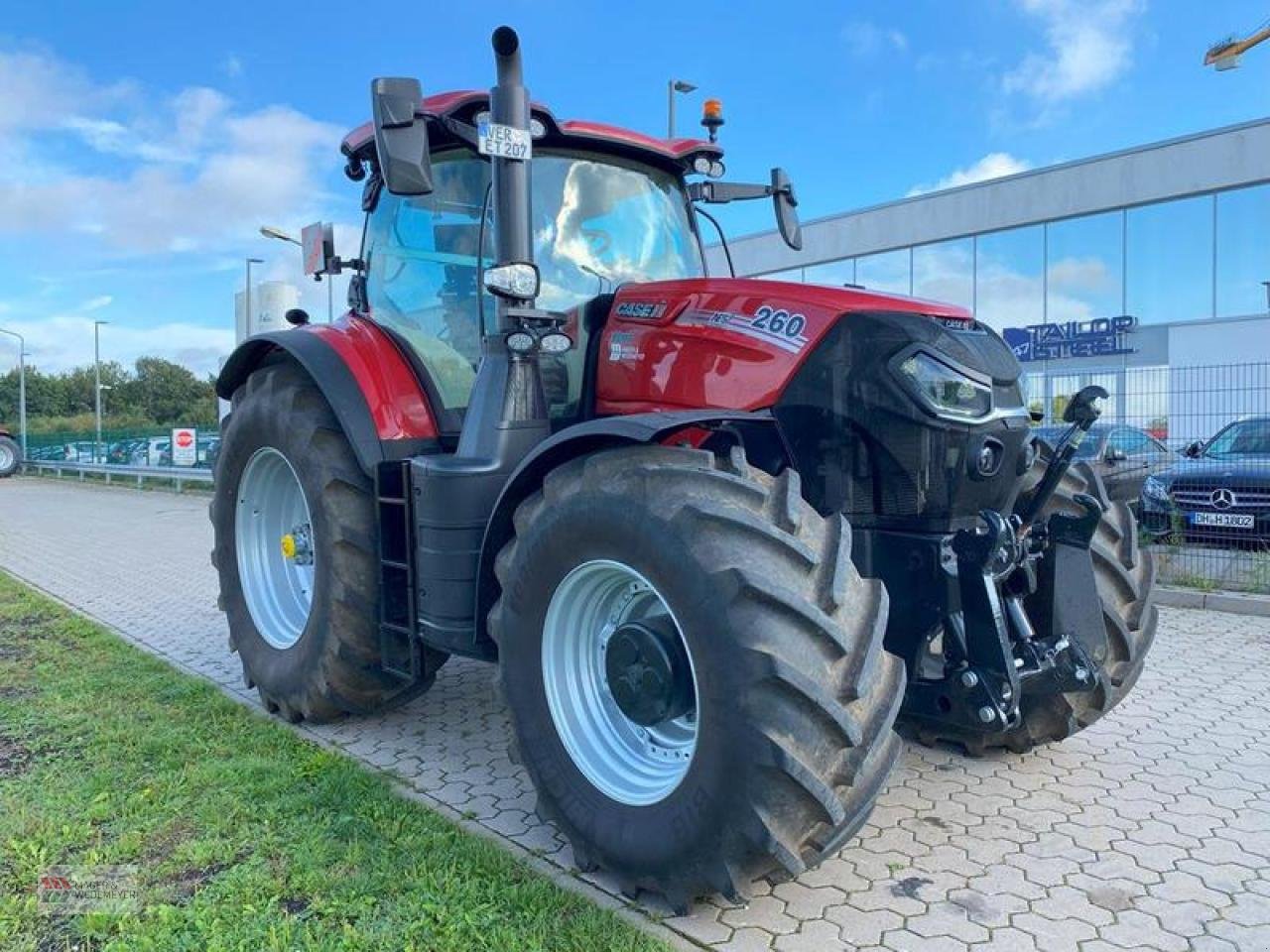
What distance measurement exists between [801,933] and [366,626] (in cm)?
231

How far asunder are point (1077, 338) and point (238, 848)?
2077 cm

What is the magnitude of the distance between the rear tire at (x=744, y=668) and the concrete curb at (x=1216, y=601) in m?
6.13

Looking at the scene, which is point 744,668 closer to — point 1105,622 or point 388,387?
point 1105,622

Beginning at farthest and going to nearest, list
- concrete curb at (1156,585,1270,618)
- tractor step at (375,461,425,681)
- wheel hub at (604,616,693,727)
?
concrete curb at (1156,585,1270,618) → tractor step at (375,461,425,681) → wheel hub at (604,616,693,727)

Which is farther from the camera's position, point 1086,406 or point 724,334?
point 1086,406

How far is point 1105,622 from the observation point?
3.80 m

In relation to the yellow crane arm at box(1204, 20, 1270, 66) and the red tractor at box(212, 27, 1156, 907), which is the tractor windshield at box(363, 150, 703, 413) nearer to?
the red tractor at box(212, 27, 1156, 907)

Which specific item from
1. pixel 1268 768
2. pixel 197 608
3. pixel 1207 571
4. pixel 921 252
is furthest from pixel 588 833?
pixel 921 252

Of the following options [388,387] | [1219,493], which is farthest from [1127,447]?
[388,387]

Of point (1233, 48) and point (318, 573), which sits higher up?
point (1233, 48)

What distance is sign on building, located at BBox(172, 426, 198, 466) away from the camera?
24.6 m

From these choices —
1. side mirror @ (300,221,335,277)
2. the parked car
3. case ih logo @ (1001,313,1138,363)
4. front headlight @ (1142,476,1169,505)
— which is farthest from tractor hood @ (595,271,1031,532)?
case ih logo @ (1001,313,1138,363)

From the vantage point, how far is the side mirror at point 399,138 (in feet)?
10.8

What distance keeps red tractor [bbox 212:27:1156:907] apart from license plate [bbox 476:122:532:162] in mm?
15
